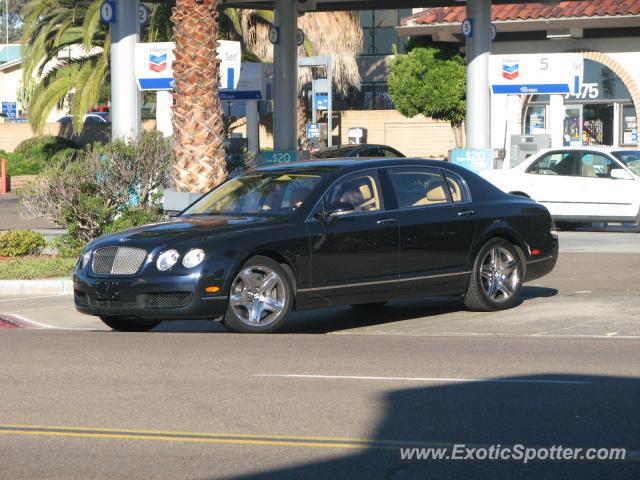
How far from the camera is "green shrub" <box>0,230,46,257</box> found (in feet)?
60.0

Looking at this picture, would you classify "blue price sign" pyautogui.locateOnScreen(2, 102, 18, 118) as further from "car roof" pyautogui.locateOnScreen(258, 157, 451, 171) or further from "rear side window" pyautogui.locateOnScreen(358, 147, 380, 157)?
"car roof" pyautogui.locateOnScreen(258, 157, 451, 171)

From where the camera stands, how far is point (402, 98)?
41219 millimetres

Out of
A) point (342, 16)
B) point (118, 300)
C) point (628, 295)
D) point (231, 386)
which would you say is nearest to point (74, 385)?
point (231, 386)

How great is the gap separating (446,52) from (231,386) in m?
32.0

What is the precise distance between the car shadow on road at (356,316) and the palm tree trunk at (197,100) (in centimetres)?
517

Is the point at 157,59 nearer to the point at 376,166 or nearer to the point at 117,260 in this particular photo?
the point at 376,166

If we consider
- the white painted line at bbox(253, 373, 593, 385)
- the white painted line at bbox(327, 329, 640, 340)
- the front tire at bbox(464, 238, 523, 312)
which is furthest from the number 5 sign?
the white painted line at bbox(253, 373, 593, 385)

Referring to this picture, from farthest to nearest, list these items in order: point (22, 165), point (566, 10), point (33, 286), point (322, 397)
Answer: point (22, 165) < point (566, 10) < point (33, 286) < point (322, 397)

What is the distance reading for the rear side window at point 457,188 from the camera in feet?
43.3

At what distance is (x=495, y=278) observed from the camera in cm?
1346

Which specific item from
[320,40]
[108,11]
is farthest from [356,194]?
[320,40]

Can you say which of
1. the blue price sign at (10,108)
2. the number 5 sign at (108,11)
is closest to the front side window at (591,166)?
the number 5 sign at (108,11)

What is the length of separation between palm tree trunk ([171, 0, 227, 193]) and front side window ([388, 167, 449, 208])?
6350 mm

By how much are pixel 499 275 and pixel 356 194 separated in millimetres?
2096
